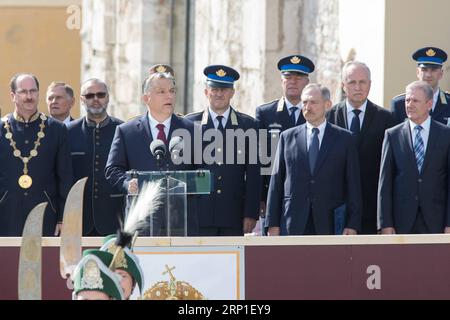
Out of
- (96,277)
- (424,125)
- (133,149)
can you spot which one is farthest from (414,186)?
(96,277)

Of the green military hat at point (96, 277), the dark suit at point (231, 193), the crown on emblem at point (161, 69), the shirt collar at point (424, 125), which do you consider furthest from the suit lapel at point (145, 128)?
the green military hat at point (96, 277)

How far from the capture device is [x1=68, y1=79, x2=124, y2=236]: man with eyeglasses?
39.2 ft

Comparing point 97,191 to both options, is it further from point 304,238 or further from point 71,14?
point 71,14

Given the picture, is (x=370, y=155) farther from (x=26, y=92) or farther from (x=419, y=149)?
(x=26, y=92)

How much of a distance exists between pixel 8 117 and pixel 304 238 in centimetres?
309

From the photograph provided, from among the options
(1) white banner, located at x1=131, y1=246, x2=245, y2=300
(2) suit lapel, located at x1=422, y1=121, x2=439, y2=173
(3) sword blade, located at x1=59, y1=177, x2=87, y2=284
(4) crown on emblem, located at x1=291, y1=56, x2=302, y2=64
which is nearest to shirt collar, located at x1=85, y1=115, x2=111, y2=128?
(4) crown on emblem, located at x1=291, y1=56, x2=302, y2=64

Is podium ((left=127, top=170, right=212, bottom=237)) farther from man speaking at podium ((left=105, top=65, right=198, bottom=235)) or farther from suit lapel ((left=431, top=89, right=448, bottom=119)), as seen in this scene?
suit lapel ((left=431, top=89, right=448, bottom=119))

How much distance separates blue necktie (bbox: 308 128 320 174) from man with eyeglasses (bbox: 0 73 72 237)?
5.68 ft

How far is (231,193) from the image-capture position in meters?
11.8

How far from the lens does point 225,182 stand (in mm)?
11812

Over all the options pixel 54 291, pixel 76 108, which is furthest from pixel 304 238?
pixel 76 108

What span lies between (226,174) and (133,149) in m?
A: 0.86

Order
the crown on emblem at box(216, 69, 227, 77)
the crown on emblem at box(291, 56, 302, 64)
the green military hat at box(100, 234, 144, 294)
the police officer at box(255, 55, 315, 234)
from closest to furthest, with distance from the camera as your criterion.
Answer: the green military hat at box(100, 234, 144, 294)
the crown on emblem at box(216, 69, 227, 77)
the police officer at box(255, 55, 315, 234)
the crown on emblem at box(291, 56, 302, 64)

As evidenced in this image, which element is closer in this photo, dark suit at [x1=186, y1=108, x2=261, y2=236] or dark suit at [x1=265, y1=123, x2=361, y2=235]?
dark suit at [x1=265, y1=123, x2=361, y2=235]
